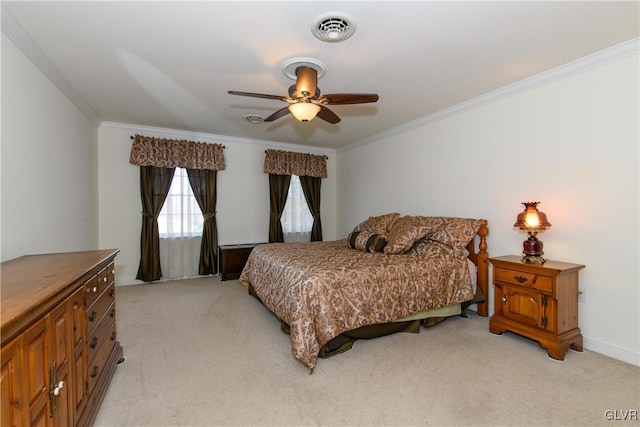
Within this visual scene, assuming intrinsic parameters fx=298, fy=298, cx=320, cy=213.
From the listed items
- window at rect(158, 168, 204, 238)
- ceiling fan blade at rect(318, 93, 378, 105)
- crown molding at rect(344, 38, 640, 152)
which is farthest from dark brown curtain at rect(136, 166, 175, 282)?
crown molding at rect(344, 38, 640, 152)

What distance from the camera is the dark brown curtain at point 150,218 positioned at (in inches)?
184

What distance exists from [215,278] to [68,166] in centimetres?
265

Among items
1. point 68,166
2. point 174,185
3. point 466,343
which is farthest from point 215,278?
point 466,343

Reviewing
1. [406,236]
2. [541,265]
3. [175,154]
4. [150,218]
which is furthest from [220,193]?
[541,265]

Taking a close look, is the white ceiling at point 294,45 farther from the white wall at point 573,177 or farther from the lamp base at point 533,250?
the lamp base at point 533,250

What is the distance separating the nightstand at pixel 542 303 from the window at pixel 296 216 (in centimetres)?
382

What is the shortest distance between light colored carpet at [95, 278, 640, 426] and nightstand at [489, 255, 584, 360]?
5.1 inches

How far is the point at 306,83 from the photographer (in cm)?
246

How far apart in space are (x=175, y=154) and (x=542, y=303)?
506 centimetres

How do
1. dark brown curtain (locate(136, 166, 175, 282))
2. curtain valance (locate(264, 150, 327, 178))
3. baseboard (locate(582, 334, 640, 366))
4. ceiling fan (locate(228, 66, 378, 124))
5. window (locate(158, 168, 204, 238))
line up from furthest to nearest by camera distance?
1. curtain valance (locate(264, 150, 327, 178))
2. window (locate(158, 168, 204, 238))
3. dark brown curtain (locate(136, 166, 175, 282))
4. ceiling fan (locate(228, 66, 378, 124))
5. baseboard (locate(582, 334, 640, 366))

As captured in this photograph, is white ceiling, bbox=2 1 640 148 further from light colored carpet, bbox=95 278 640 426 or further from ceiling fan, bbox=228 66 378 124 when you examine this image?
light colored carpet, bbox=95 278 640 426

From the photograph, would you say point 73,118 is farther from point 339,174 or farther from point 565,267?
point 565,267

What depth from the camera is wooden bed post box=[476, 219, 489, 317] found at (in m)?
3.37

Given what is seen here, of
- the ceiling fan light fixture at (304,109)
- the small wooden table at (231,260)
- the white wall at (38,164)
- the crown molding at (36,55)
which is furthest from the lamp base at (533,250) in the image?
the crown molding at (36,55)
